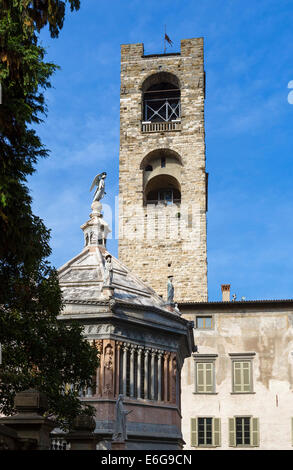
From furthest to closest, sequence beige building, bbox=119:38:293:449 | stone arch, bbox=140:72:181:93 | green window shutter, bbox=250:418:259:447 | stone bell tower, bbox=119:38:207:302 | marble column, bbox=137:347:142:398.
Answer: stone arch, bbox=140:72:181:93 → stone bell tower, bbox=119:38:207:302 → beige building, bbox=119:38:293:449 → green window shutter, bbox=250:418:259:447 → marble column, bbox=137:347:142:398

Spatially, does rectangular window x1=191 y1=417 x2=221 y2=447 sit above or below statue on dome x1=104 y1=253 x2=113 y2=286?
below

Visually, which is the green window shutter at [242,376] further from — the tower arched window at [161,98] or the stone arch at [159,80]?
the stone arch at [159,80]

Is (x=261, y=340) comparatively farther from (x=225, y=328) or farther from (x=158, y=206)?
(x=158, y=206)

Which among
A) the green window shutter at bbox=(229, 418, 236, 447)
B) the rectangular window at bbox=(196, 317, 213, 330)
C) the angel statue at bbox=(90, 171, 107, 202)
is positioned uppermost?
the angel statue at bbox=(90, 171, 107, 202)

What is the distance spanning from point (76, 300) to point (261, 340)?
67.2 ft

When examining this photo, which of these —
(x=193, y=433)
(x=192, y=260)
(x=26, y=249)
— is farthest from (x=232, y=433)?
(x=26, y=249)

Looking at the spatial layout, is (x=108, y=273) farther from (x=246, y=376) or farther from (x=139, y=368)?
(x=246, y=376)

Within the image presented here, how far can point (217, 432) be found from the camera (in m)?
41.3

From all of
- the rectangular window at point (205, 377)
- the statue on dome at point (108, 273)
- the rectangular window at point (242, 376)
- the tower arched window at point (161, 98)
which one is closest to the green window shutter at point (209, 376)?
the rectangular window at point (205, 377)

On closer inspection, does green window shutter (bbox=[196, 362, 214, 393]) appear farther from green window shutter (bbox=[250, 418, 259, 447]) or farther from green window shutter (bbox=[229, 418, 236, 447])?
green window shutter (bbox=[250, 418, 259, 447])

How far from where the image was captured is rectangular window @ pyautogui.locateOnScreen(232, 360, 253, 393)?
41812 mm

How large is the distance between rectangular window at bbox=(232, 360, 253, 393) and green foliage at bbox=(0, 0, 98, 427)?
2445 cm

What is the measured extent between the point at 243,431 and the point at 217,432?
1551 millimetres

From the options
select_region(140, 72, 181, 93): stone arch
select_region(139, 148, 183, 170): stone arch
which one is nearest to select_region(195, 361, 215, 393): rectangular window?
select_region(139, 148, 183, 170): stone arch
